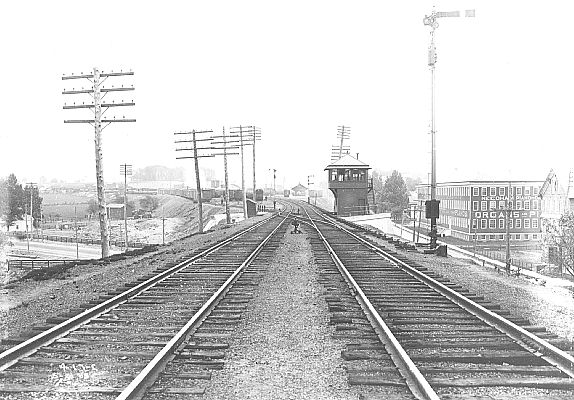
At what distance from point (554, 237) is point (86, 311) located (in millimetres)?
37504

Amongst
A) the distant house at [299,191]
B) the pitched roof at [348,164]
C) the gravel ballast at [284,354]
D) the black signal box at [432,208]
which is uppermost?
the pitched roof at [348,164]

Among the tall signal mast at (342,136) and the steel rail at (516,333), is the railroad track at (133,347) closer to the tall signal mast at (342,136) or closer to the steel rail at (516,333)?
the steel rail at (516,333)

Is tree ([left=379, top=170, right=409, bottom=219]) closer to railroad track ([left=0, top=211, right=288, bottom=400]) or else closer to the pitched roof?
the pitched roof

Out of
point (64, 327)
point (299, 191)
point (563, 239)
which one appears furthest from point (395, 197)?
point (64, 327)

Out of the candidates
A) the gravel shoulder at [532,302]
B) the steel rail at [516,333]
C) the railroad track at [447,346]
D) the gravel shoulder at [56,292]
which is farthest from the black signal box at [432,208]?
the gravel shoulder at [56,292]

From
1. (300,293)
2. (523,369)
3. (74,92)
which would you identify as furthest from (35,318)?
(74,92)

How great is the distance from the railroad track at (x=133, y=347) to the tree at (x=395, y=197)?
87.1 metres

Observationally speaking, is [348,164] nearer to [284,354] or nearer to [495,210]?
[495,210]

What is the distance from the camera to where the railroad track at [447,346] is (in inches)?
187

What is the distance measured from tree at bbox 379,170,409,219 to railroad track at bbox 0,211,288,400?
8709cm

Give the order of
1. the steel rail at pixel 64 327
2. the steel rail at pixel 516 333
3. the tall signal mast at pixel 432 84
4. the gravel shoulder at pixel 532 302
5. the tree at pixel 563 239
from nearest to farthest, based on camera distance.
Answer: the steel rail at pixel 516 333
the steel rail at pixel 64 327
the gravel shoulder at pixel 532 302
the tall signal mast at pixel 432 84
the tree at pixel 563 239

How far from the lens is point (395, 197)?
96.3m

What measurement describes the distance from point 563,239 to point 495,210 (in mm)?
27643

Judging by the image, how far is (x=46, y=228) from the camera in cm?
8100
